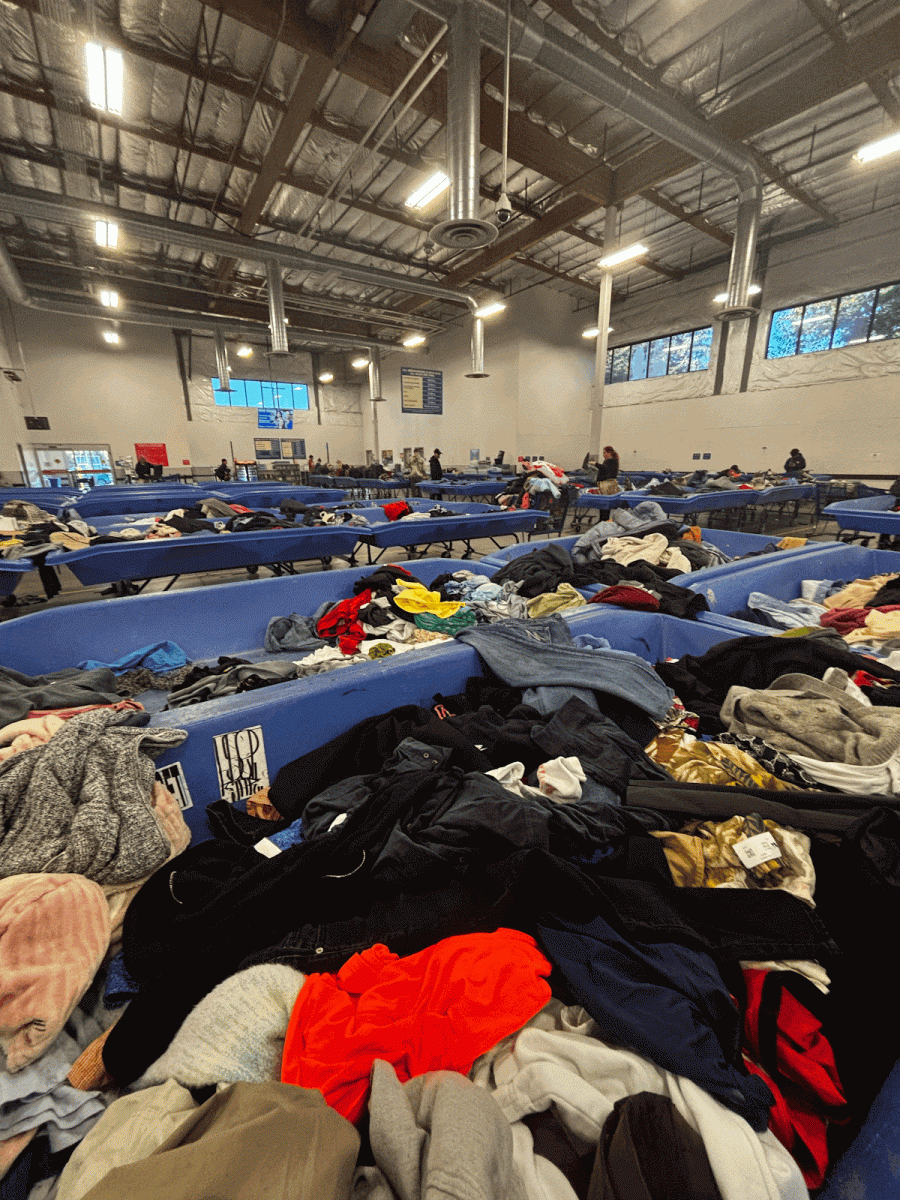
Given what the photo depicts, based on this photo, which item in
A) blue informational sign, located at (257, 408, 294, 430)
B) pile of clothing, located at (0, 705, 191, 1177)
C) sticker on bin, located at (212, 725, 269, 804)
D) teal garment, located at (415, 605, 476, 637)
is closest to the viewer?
pile of clothing, located at (0, 705, 191, 1177)

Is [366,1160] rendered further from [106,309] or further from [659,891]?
[106,309]

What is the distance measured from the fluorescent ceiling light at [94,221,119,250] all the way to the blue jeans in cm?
793

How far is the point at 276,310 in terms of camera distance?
26.3 ft

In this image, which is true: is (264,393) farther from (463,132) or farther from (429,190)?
(463,132)

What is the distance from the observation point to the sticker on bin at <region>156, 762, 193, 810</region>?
3.88 feet

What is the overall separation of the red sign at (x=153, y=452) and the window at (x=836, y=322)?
15.5m

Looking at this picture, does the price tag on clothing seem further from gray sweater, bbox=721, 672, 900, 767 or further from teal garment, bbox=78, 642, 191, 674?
teal garment, bbox=78, 642, 191, 674

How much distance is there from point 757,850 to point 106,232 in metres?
9.05

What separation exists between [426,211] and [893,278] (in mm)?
8425

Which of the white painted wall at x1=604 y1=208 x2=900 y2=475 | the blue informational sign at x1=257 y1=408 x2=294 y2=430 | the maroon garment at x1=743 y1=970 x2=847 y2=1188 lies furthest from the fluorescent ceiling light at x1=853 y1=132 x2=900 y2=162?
the blue informational sign at x1=257 y1=408 x2=294 y2=430

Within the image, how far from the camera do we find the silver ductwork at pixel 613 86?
Result: 3561mm

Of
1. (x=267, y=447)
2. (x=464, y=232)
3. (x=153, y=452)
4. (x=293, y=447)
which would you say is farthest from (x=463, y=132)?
(x=293, y=447)

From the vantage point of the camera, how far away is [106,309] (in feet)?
32.9

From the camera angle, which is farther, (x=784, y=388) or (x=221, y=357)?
(x=221, y=357)
